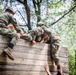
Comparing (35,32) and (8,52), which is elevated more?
(35,32)

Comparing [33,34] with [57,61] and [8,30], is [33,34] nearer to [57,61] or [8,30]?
[8,30]

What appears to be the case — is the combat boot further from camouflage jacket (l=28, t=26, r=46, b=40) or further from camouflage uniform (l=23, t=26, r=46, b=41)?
camouflage jacket (l=28, t=26, r=46, b=40)

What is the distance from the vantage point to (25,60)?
5.84 meters

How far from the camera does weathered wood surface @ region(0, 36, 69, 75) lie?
5414 mm

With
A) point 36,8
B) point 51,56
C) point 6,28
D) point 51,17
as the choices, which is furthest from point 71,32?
point 6,28

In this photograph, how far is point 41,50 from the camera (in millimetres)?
6277

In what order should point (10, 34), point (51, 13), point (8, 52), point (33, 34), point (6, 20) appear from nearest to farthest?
point (8, 52), point (10, 34), point (6, 20), point (33, 34), point (51, 13)

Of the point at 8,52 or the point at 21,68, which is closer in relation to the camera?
the point at 8,52

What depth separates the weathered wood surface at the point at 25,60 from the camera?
213 inches

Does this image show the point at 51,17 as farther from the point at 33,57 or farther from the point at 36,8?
the point at 33,57

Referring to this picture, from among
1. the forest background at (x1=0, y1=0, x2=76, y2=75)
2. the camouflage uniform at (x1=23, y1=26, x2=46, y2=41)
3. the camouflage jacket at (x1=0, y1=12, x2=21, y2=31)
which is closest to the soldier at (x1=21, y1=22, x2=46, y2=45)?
the camouflage uniform at (x1=23, y1=26, x2=46, y2=41)

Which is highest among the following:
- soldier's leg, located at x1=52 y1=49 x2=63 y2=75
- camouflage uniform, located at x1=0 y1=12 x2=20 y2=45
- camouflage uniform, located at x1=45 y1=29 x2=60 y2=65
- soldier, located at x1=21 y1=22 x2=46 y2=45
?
camouflage uniform, located at x1=0 y1=12 x2=20 y2=45

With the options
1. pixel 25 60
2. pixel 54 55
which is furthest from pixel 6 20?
pixel 54 55

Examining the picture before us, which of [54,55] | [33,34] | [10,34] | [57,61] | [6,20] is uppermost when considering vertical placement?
[6,20]
